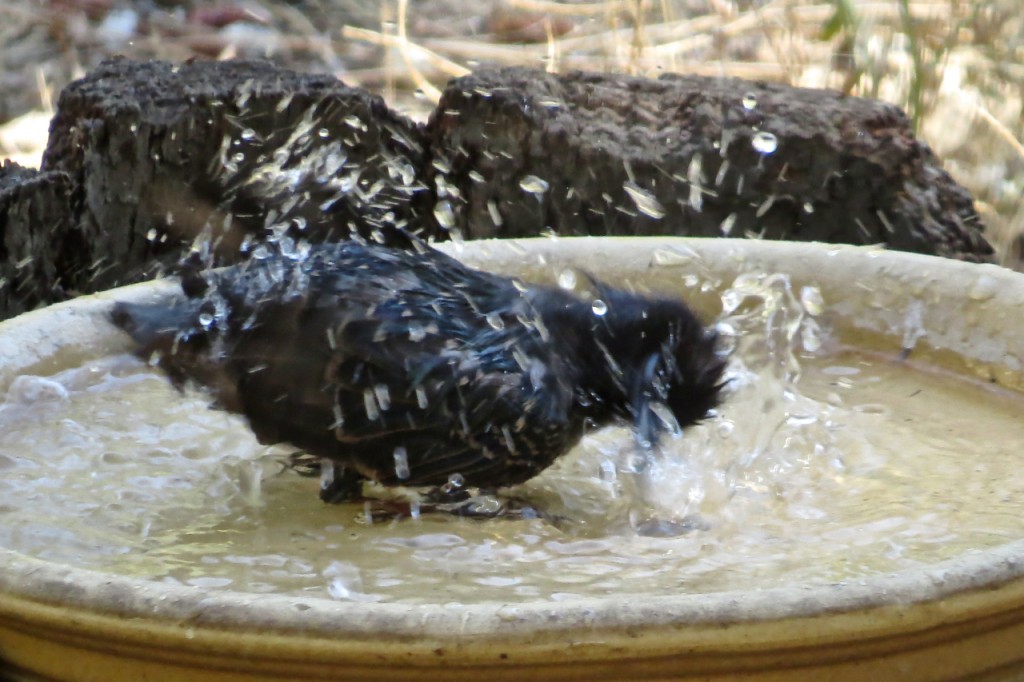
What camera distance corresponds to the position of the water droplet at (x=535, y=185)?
5.02 metres

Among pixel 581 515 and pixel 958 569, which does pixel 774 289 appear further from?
pixel 958 569

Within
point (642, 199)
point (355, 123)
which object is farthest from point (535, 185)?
point (355, 123)

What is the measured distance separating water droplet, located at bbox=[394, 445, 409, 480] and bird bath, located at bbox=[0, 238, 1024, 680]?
13 cm

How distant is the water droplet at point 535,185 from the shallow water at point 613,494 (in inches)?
52.6

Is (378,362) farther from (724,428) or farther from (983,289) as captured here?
(983,289)

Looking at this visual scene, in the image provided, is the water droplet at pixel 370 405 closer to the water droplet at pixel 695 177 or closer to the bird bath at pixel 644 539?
the bird bath at pixel 644 539

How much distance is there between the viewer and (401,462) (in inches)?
113

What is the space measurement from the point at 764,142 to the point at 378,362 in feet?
8.31

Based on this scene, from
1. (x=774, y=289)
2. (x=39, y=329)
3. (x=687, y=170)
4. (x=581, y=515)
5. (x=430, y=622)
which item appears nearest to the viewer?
(x=430, y=622)

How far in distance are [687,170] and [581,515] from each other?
217 centimetres

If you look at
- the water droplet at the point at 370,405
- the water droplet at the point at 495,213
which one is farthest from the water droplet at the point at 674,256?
the water droplet at the point at 370,405

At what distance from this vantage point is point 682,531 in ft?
9.49

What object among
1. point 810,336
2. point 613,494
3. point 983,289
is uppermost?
point 983,289

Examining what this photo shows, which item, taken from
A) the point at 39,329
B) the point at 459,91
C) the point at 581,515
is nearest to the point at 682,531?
the point at 581,515
